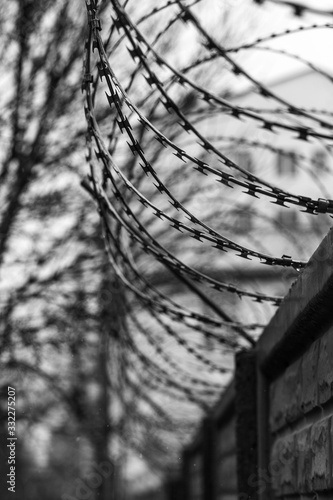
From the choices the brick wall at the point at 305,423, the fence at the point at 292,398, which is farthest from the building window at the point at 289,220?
the brick wall at the point at 305,423

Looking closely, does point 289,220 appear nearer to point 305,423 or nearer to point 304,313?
point 305,423

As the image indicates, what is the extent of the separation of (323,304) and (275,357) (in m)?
1.45

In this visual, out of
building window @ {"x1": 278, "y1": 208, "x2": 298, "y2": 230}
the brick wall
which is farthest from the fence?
building window @ {"x1": 278, "y1": 208, "x2": 298, "y2": 230}

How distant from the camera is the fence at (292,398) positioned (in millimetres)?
3459

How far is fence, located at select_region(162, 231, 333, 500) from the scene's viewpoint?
11.3 ft

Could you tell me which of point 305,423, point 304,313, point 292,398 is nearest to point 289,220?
point 292,398

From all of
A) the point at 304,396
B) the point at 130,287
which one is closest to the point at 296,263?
the point at 304,396

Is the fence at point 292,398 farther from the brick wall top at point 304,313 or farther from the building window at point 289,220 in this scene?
the building window at point 289,220

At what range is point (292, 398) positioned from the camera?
14.5ft

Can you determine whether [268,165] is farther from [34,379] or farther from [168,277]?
[34,379]

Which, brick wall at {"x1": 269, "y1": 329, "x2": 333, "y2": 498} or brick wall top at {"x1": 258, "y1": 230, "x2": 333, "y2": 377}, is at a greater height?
brick wall top at {"x1": 258, "y1": 230, "x2": 333, "y2": 377}

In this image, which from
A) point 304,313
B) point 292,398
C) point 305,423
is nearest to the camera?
point 304,313

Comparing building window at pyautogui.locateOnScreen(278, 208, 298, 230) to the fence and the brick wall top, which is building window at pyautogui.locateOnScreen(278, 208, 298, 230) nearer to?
the fence

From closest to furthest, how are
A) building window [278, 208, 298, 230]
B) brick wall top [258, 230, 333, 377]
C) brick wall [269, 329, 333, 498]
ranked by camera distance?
brick wall top [258, 230, 333, 377] < brick wall [269, 329, 333, 498] < building window [278, 208, 298, 230]
